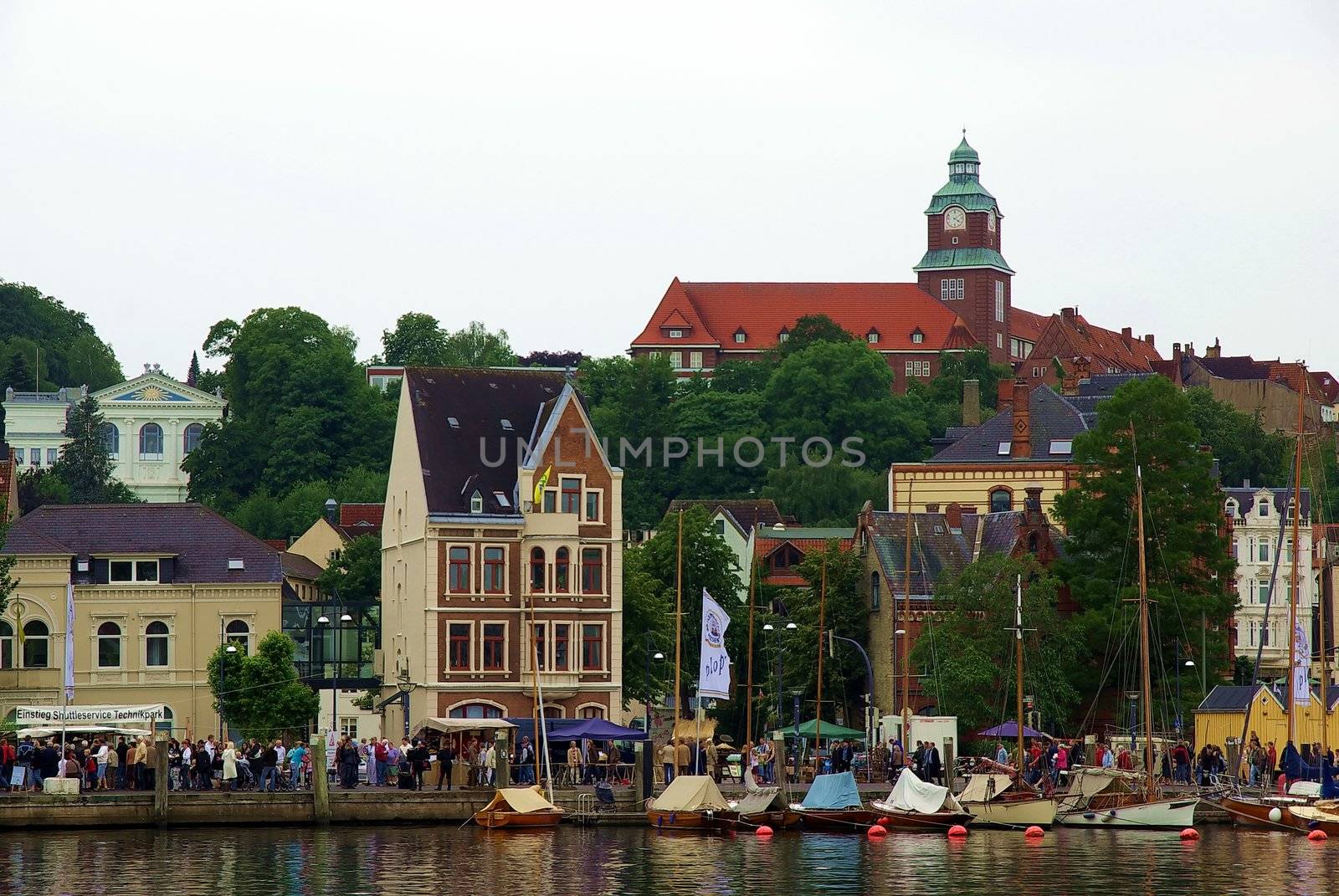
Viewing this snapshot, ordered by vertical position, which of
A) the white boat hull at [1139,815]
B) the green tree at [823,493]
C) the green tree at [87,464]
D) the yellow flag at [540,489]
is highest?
the green tree at [87,464]

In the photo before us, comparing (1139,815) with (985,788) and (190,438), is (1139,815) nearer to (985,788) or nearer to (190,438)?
(985,788)

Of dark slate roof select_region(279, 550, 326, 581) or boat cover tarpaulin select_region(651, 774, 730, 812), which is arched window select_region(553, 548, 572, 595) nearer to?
boat cover tarpaulin select_region(651, 774, 730, 812)

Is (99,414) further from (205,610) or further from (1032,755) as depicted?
(1032,755)

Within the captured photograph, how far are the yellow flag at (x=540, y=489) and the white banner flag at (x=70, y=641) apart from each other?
15228 millimetres

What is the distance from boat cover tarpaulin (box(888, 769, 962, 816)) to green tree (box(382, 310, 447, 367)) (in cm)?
12126

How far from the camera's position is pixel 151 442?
601ft

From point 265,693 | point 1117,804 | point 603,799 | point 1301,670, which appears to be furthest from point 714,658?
point 265,693

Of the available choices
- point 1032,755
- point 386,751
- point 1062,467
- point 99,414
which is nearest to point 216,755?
point 386,751

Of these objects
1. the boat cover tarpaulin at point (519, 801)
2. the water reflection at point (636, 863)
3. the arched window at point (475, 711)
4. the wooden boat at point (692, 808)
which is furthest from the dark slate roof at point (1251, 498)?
the boat cover tarpaulin at point (519, 801)

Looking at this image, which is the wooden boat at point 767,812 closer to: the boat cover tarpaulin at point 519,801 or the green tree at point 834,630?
the boat cover tarpaulin at point 519,801

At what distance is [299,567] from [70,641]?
102 feet

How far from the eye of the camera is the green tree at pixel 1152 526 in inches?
3578

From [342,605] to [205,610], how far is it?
14.9 ft

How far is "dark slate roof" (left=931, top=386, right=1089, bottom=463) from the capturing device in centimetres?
12112
